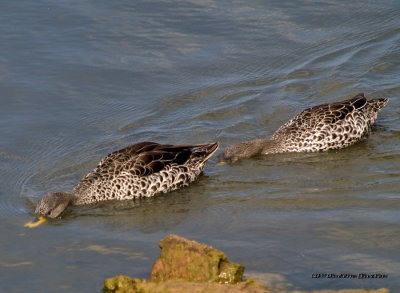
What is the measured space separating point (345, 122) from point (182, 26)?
18.3ft

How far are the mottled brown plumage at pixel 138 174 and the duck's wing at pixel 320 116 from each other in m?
1.97

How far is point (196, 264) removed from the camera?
26.5 ft

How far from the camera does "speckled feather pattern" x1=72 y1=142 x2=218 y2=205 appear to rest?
12086 millimetres

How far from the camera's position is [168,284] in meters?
8.08

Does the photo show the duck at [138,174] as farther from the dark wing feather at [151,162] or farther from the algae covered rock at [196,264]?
the algae covered rock at [196,264]

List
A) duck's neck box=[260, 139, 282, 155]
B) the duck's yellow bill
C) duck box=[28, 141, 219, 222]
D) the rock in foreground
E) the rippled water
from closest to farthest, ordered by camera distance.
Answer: the rock in foreground < the rippled water < the duck's yellow bill < duck box=[28, 141, 219, 222] < duck's neck box=[260, 139, 282, 155]

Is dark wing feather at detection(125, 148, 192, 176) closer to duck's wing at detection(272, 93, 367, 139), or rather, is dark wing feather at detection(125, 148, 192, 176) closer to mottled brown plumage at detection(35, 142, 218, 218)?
mottled brown plumage at detection(35, 142, 218, 218)

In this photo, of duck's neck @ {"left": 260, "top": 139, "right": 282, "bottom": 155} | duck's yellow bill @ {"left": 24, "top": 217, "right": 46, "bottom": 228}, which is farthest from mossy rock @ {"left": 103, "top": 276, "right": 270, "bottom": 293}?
duck's neck @ {"left": 260, "top": 139, "right": 282, "bottom": 155}

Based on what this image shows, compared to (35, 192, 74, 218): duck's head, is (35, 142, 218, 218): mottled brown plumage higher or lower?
higher

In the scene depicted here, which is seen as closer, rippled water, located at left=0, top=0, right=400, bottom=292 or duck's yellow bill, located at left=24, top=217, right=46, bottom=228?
rippled water, located at left=0, top=0, right=400, bottom=292

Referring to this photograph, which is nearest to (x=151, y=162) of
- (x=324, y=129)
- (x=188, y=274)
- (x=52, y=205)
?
(x=52, y=205)

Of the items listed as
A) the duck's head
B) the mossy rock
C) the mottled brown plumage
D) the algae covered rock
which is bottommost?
the mossy rock

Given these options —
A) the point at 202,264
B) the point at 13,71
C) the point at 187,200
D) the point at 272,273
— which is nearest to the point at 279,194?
the point at 187,200

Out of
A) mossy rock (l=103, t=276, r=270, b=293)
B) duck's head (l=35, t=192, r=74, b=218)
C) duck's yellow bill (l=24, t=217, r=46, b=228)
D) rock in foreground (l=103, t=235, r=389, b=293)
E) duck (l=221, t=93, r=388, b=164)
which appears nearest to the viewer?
mossy rock (l=103, t=276, r=270, b=293)
